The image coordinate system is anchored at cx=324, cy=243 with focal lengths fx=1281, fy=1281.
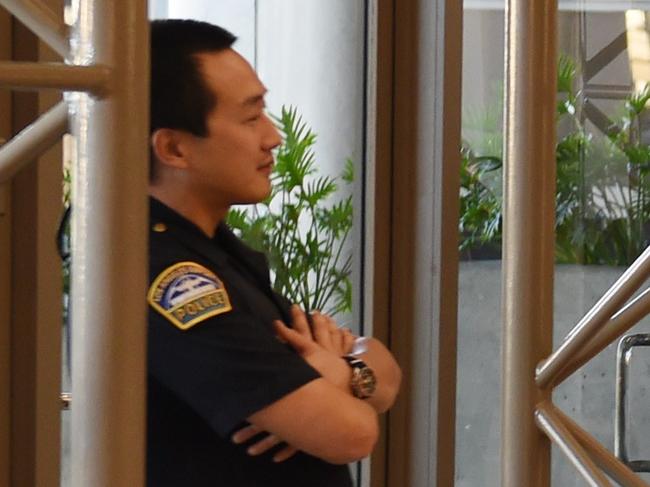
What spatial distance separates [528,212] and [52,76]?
1.02 meters

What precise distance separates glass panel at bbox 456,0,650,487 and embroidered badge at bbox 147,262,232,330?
1.97 metres

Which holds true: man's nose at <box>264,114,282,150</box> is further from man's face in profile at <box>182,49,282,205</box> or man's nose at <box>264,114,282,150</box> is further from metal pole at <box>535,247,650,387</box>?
metal pole at <box>535,247,650,387</box>

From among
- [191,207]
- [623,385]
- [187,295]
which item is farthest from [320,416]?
[623,385]

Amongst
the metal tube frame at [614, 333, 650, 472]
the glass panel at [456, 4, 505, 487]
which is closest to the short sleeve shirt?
the metal tube frame at [614, 333, 650, 472]

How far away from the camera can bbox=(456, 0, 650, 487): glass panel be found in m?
3.39

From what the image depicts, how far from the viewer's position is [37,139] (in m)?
1.06

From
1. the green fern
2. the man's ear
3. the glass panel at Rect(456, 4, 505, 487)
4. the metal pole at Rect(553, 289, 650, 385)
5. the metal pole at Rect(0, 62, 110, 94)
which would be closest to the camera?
the metal pole at Rect(0, 62, 110, 94)

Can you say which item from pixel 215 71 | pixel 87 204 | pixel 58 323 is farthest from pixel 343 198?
pixel 87 204

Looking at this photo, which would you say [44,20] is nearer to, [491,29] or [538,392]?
[538,392]

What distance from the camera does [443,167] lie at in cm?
331

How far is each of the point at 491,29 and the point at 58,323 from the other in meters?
1.79

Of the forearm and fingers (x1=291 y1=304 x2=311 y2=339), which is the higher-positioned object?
fingers (x1=291 y1=304 x2=311 y2=339)

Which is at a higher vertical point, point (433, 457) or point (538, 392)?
point (538, 392)

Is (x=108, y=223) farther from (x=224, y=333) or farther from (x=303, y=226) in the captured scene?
(x=303, y=226)
